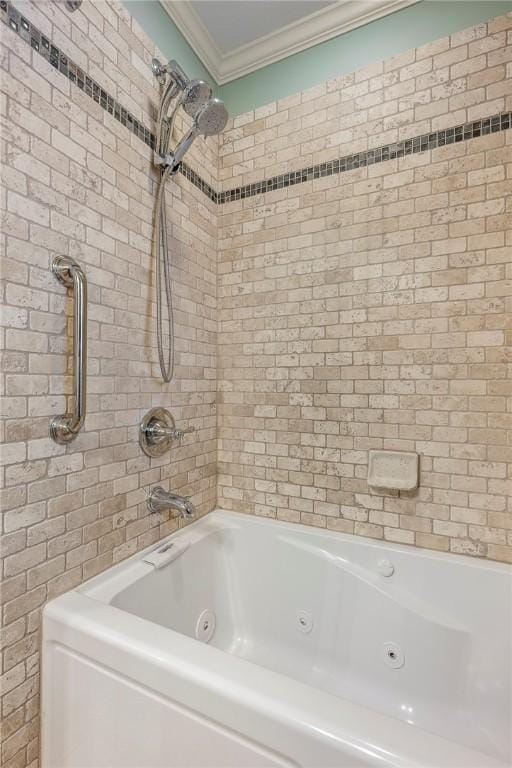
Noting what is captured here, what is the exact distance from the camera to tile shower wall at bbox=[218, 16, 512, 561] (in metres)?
1.33

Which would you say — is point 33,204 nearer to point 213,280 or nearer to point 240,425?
point 213,280

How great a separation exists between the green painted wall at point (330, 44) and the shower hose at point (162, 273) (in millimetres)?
617

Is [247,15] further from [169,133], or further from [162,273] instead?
[162,273]

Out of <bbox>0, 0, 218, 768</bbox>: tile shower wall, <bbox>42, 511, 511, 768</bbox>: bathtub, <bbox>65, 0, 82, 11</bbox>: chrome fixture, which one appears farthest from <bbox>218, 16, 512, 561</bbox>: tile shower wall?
<bbox>65, 0, 82, 11</bbox>: chrome fixture

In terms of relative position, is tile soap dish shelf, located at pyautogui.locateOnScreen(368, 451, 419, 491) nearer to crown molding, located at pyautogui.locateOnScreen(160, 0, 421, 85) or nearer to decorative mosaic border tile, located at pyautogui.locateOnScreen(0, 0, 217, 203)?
decorative mosaic border tile, located at pyautogui.locateOnScreen(0, 0, 217, 203)

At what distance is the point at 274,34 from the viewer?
1.65m

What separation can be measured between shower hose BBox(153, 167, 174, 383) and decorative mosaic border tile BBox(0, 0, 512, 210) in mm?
213

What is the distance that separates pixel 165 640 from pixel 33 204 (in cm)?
117

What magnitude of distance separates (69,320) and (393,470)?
50.4 inches

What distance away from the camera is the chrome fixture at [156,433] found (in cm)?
137

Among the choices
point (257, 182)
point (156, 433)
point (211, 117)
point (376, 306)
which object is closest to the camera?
point (211, 117)

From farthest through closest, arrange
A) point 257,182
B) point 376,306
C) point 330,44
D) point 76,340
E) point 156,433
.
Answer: point 257,182, point 330,44, point 376,306, point 156,433, point 76,340

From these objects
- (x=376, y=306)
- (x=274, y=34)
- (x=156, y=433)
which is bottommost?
(x=156, y=433)

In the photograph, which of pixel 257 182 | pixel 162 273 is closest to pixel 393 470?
pixel 162 273
